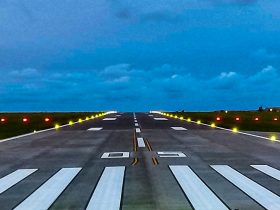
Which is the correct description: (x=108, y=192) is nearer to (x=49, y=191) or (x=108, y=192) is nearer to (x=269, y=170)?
(x=49, y=191)

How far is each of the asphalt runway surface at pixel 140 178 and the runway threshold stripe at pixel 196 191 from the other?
18 millimetres

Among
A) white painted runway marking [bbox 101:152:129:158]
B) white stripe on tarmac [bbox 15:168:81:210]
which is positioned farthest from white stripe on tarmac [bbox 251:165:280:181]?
white stripe on tarmac [bbox 15:168:81:210]

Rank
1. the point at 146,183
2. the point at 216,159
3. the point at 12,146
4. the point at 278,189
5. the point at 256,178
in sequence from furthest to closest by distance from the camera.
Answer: the point at 12,146
the point at 216,159
the point at 256,178
the point at 146,183
the point at 278,189

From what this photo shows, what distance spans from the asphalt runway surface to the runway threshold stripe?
0.02 metres

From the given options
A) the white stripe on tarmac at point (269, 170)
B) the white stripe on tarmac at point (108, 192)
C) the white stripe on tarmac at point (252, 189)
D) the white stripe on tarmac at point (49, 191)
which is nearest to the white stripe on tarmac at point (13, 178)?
the white stripe on tarmac at point (49, 191)

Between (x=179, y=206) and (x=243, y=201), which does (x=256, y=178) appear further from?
(x=179, y=206)

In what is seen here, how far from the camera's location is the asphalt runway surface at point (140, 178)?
863 cm

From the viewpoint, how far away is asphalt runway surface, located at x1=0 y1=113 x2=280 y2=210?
863cm

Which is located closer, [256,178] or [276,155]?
[256,178]

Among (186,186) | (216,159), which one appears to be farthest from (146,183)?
(216,159)

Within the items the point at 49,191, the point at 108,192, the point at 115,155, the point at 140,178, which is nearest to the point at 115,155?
the point at 115,155

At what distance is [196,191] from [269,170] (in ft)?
13.5

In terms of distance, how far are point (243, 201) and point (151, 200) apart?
1733 mm

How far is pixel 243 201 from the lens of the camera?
872cm
